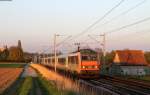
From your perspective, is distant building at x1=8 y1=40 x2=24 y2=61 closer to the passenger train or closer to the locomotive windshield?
the passenger train

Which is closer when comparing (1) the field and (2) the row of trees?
(1) the field

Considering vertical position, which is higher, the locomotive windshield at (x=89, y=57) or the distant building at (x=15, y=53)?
the distant building at (x=15, y=53)

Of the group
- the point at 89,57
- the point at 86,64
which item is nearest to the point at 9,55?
the point at 89,57

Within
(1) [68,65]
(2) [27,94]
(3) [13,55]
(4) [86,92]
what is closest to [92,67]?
(1) [68,65]

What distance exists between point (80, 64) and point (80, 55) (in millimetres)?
1032

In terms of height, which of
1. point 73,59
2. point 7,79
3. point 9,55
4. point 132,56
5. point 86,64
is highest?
point 9,55

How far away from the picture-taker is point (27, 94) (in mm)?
24031

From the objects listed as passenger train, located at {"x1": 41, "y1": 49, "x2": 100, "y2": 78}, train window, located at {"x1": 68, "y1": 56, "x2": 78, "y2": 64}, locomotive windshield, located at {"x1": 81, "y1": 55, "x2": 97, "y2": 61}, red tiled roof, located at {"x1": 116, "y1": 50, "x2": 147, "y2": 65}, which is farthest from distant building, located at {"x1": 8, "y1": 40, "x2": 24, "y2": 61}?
locomotive windshield, located at {"x1": 81, "y1": 55, "x2": 97, "y2": 61}

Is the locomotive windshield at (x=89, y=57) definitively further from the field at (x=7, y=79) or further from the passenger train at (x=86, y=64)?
the field at (x=7, y=79)

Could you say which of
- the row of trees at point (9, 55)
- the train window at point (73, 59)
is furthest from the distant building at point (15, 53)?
the train window at point (73, 59)

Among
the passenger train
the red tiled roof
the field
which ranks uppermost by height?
the red tiled roof

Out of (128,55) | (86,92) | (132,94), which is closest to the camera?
(86,92)

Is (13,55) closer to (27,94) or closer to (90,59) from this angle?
(90,59)

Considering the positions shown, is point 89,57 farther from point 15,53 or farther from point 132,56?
point 15,53
